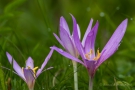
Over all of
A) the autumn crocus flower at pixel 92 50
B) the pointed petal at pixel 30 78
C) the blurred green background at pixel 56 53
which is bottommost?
the pointed petal at pixel 30 78

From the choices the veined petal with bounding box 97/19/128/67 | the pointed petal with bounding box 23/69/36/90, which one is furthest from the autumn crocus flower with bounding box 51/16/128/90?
the pointed petal with bounding box 23/69/36/90

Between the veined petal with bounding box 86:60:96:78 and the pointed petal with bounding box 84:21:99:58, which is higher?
the pointed petal with bounding box 84:21:99:58

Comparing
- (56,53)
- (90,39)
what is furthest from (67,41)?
(56,53)

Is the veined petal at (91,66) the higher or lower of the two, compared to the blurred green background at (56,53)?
lower

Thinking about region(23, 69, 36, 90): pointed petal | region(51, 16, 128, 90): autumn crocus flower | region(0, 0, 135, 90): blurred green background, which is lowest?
region(23, 69, 36, 90): pointed petal

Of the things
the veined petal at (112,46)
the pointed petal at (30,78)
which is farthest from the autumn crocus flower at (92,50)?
the pointed petal at (30,78)

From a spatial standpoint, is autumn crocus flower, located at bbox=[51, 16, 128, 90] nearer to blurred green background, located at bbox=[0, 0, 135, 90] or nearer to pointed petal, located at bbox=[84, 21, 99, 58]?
pointed petal, located at bbox=[84, 21, 99, 58]

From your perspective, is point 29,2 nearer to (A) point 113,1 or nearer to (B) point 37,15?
(B) point 37,15

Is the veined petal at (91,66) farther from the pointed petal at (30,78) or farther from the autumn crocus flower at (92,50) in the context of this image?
the pointed petal at (30,78)
